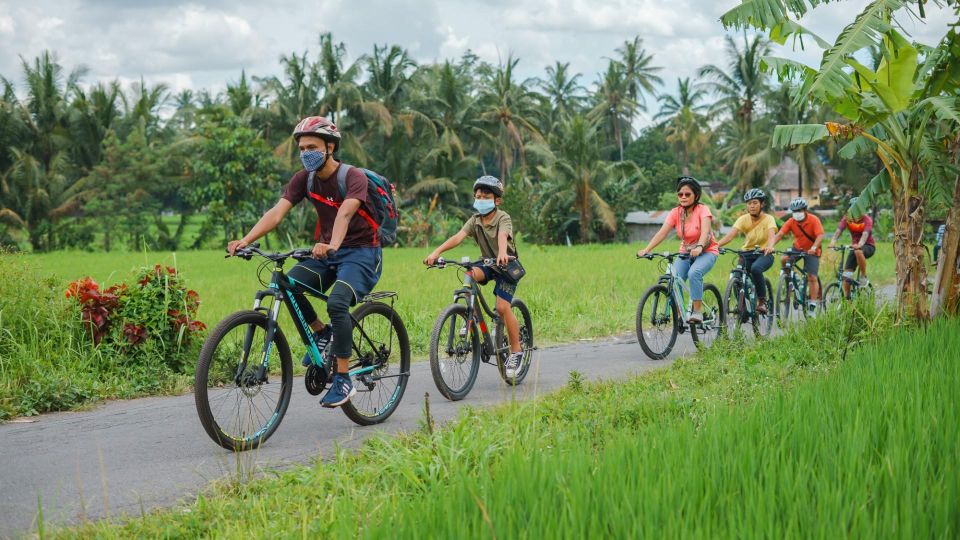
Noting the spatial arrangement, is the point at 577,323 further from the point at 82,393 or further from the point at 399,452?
the point at 399,452

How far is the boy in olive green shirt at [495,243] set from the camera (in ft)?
24.1

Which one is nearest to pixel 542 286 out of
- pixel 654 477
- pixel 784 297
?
pixel 784 297

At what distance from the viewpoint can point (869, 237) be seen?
1361cm

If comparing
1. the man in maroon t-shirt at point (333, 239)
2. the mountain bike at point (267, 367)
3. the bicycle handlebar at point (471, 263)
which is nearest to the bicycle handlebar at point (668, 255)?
the bicycle handlebar at point (471, 263)

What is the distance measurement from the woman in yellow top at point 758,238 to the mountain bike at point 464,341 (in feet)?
13.3

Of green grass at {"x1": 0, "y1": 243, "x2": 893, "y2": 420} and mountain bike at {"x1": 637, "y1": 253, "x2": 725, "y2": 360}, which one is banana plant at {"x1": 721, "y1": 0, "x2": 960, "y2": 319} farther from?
green grass at {"x1": 0, "y1": 243, "x2": 893, "y2": 420}

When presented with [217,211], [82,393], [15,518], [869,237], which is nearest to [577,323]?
[869,237]

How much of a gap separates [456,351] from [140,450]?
2.44 meters

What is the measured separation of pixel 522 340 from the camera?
8062mm

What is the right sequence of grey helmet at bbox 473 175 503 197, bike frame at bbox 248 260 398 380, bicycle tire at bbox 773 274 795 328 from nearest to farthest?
bike frame at bbox 248 260 398 380 → grey helmet at bbox 473 175 503 197 → bicycle tire at bbox 773 274 795 328

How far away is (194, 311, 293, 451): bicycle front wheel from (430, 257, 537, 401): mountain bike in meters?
1.51

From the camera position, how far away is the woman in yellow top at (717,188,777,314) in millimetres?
10766

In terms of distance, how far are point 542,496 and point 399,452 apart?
5.21 feet

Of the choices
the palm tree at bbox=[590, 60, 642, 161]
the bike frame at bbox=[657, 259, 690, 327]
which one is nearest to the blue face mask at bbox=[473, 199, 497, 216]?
the bike frame at bbox=[657, 259, 690, 327]
